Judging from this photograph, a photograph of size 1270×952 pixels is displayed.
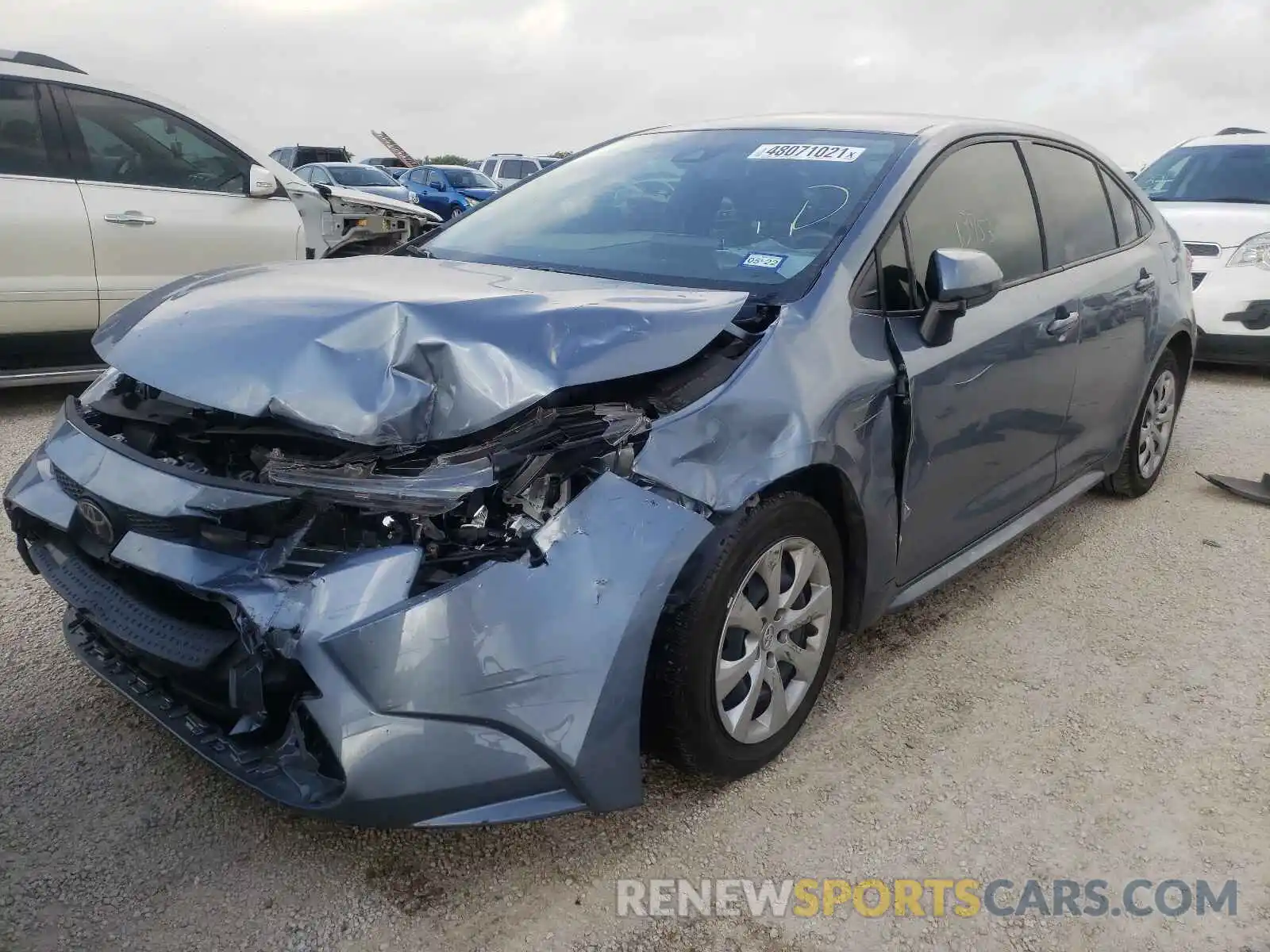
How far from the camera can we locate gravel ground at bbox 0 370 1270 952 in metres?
1.99

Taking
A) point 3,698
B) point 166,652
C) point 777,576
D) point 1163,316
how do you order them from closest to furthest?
point 166,652
point 777,576
point 3,698
point 1163,316

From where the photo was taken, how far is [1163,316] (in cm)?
405

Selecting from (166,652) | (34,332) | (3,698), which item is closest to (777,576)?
(166,652)

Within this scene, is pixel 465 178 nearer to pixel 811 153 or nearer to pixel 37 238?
pixel 37 238

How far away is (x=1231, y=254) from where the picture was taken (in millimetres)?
6750

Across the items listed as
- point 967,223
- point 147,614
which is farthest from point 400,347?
point 967,223

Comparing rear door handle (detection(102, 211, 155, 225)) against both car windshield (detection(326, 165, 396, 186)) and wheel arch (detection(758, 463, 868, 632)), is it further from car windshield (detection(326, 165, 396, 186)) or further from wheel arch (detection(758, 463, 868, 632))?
car windshield (detection(326, 165, 396, 186))

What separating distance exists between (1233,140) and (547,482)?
7975mm

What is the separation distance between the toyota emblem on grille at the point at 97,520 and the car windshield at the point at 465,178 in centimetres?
1888

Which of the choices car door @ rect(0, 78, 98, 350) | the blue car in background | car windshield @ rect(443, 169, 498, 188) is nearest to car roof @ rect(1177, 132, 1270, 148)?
car door @ rect(0, 78, 98, 350)

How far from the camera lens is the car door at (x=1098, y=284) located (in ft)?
11.2

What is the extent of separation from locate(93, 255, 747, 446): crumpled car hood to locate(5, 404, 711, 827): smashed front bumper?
0.21 meters

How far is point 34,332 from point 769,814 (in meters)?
4.57

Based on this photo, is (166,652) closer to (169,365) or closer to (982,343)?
(169,365)
